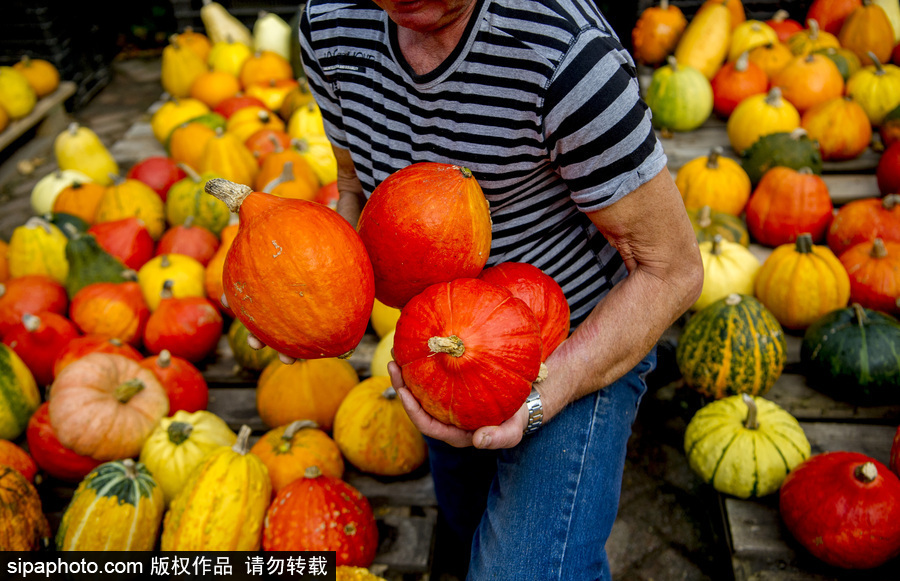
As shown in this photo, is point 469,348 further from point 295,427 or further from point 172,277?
point 172,277

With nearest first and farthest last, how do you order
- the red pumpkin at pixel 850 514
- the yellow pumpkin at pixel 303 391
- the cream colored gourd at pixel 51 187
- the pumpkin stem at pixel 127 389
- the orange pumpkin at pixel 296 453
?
1. the red pumpkin at pixel 850 514
2. the orange pumpkin at pixel 296 453
3. the pumpkin stem at pixel 127 389
4. the yellow pumpkin at pixel 303 391
5. the cream colored gourd at pixel 51 187

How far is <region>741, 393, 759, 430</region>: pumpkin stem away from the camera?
2.29 meters

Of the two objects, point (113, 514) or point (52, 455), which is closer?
point (113, 514)

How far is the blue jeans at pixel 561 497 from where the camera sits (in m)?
1.56

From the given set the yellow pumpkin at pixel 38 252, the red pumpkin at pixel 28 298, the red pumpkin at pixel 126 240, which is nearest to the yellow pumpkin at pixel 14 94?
the yellow pumpkin at pixel 38 252

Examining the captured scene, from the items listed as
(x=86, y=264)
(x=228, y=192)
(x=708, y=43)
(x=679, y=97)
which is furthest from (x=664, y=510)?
(x=708, y=43)

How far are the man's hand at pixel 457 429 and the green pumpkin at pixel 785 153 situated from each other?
106 inches

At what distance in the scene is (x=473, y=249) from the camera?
49.5 inches

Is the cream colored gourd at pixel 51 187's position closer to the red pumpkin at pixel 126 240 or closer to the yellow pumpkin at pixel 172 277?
the red pumpkin at pixel 126 240

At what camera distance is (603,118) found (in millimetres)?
1337

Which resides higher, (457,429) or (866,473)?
(457,429)

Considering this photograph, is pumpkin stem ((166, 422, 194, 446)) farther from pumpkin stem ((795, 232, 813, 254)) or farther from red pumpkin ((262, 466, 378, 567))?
pumpkin stem ((795, 232, 813, 254))

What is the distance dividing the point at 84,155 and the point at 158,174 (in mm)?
715

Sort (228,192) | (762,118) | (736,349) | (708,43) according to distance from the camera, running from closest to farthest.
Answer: (228,192)
(736,349)
(762,118)
(708,43)
